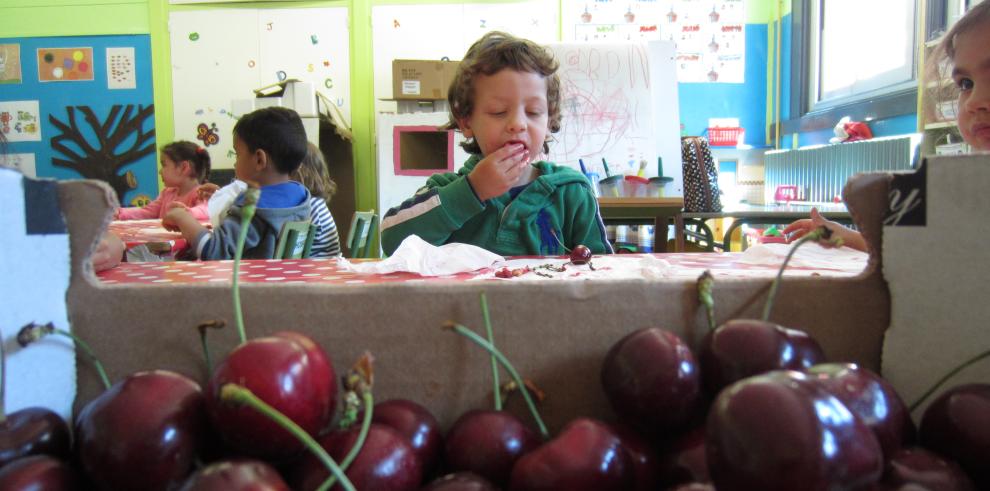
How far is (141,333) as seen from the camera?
1.40 feet

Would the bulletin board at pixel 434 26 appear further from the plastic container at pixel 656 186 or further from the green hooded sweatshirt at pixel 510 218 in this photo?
the green hooded sweatshirt at pixel 510 218

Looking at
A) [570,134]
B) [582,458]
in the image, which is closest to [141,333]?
[582,458]

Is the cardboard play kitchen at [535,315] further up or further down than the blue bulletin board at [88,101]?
further down

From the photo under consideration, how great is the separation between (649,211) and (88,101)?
4003 mm

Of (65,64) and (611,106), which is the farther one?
(65,64)

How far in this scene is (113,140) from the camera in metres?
4.25

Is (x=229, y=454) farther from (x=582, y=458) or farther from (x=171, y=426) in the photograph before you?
(x=582, y=458)

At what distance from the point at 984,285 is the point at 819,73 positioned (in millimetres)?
4272

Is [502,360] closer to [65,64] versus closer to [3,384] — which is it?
[3,384]

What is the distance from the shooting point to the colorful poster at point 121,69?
4230mm

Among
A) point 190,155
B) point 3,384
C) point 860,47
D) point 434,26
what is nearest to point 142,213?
point 190,155

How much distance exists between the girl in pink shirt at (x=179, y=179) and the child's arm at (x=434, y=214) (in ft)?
6.19

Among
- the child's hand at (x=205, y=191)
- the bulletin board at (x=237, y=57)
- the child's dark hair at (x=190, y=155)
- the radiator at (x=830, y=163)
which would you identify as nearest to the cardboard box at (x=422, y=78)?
the bulletin board at (x=237, y=57)

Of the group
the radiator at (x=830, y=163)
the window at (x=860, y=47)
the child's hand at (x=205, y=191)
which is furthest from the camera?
the window at (x=860, y=47)
